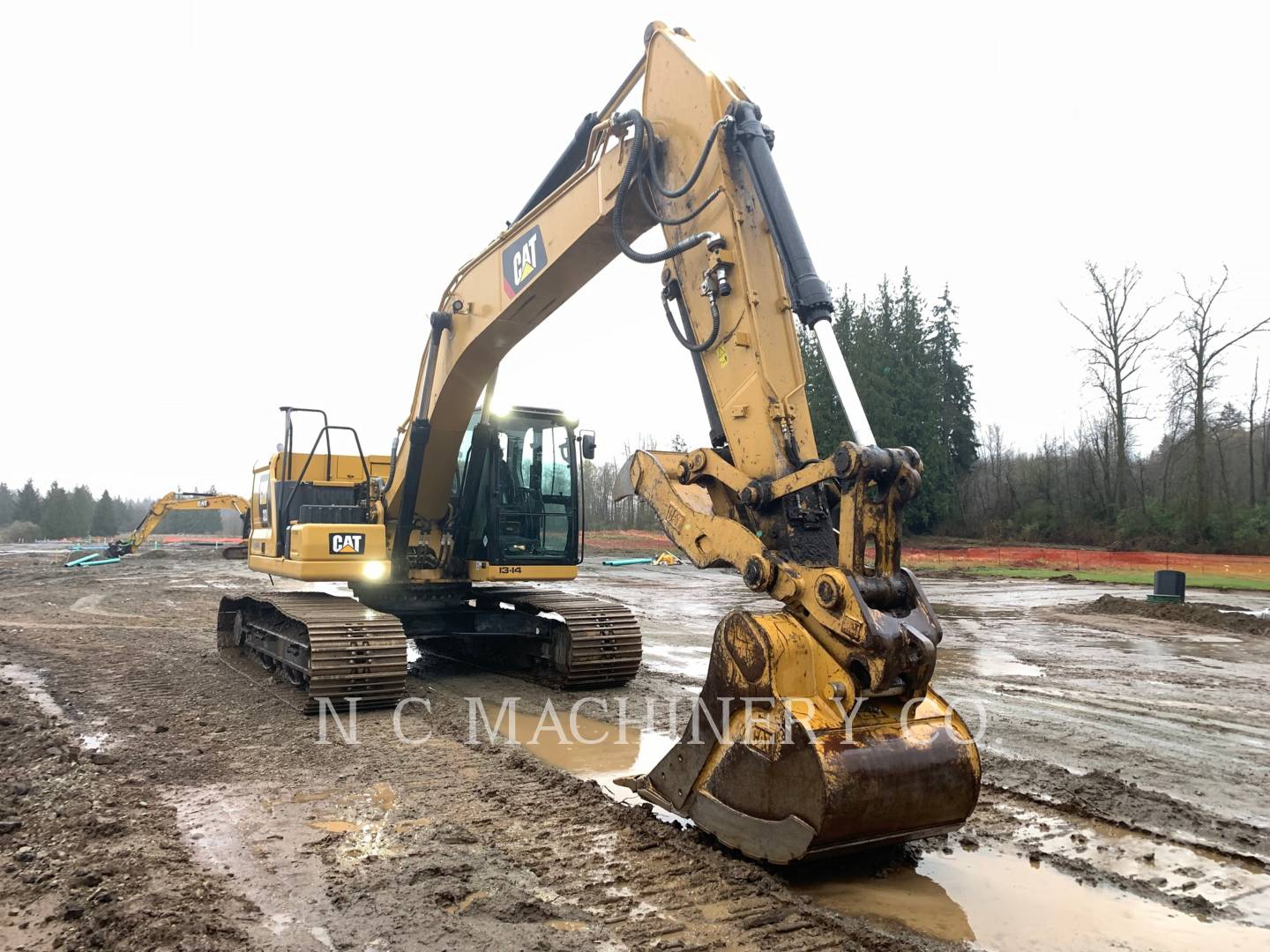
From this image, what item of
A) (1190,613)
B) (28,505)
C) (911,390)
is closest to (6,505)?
(28,505)

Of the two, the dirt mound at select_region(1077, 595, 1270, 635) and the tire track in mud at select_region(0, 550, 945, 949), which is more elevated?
the dirt mound at select_region(1077, 595, 1270, 635)

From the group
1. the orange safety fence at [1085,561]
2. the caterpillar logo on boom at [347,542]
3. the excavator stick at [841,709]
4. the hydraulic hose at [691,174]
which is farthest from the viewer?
the orange safety fence at [1085,561]

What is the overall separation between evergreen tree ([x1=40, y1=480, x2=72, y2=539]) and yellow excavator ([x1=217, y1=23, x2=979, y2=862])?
7537 centimetres

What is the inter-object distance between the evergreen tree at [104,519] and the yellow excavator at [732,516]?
7555 centimetres

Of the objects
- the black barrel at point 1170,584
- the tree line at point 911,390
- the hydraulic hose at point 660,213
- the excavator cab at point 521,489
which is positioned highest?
the tree line at point 911,390

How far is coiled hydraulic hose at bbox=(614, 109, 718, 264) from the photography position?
519cm

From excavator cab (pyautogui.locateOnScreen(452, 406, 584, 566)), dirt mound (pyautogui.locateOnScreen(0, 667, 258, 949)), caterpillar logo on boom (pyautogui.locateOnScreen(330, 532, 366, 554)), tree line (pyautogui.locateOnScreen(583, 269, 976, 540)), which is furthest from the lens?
tree line (pyautogui.locateOnScreen(583, 269, 976, 540))

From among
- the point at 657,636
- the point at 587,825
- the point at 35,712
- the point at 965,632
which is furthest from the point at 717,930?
the point at 965,632

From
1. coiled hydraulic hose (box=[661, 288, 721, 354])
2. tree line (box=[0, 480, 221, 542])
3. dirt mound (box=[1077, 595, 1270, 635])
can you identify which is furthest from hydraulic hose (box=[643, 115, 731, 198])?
tree line (box=[0, 480, 221, 542])

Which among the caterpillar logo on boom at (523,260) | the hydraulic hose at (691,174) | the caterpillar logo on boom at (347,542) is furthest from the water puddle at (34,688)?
the hydraulic hose at (691,174)

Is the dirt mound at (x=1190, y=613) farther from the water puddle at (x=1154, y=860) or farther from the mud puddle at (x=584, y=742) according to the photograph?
the mud puddle at (x=584, y=742)

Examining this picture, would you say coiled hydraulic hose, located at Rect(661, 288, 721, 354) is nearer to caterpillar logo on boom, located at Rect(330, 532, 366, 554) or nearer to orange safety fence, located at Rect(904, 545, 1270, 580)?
caterpillar logo on boom, located at Rect(330, 532, 366, 554)

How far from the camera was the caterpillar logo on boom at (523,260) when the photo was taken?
678 cm

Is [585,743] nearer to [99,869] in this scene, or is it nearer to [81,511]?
[99,869]
